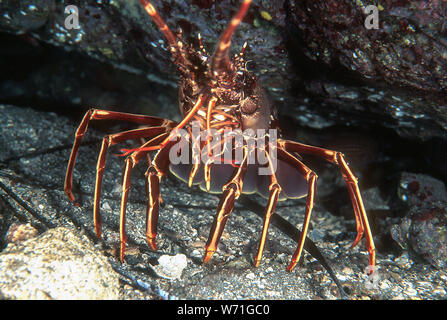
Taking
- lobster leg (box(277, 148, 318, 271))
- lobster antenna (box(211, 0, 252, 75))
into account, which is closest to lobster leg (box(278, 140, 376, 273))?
lobster leg (box(277, 148, 318, 271))

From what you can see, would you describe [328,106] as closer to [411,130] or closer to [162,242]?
[411,130]

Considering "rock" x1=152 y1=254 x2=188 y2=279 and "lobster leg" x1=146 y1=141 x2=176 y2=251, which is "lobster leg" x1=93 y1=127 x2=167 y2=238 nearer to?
"lobster leg" x1=146 y1=141 x2=176 y2=251

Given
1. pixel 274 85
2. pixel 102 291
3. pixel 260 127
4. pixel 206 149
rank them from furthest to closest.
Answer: pixel 274 85, pixel 260 127, pixel 206 149, pixel 102 291

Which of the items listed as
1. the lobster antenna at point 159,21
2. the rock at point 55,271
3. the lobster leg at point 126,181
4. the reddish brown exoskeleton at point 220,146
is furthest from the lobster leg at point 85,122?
the lobster antenna at point 159,21

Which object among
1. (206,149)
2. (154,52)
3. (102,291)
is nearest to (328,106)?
(206,149)

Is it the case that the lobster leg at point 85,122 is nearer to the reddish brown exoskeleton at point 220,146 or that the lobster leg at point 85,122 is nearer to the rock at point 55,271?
the reddish brown exoskeleton at point 220,146

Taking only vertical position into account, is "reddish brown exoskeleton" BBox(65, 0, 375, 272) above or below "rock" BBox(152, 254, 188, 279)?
above
